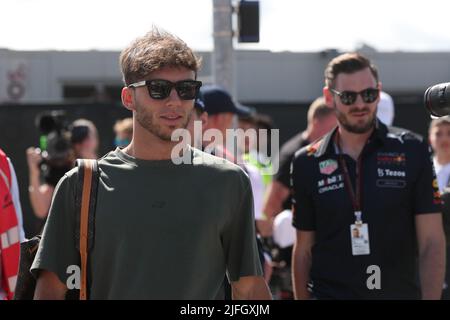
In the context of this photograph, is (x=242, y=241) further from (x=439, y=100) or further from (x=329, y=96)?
(x=329, y=96)

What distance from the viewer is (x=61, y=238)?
131 inches

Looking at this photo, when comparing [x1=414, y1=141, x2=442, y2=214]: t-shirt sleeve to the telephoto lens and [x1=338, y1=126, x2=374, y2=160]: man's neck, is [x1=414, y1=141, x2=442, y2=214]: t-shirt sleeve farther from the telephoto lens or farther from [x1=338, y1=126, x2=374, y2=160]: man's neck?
the telephoto lens

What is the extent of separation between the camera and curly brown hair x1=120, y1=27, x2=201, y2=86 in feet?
11.2

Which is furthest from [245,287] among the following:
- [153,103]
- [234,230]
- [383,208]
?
[383,208]

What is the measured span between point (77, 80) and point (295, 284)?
15.9 meters

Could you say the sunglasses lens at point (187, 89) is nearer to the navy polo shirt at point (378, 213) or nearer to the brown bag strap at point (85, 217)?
the brown bag strap at point (85, 217)

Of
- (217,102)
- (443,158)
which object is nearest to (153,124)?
(217,102)

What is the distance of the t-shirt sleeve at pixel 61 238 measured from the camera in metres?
3.30

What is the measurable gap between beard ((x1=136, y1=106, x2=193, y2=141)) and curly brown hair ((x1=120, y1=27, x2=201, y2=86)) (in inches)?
4.9

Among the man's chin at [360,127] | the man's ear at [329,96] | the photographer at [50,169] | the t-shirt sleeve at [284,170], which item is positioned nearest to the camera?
the man's chin at [360,127]

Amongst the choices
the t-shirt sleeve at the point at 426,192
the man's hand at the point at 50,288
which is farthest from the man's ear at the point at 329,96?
the man's hand at the point at 50,288

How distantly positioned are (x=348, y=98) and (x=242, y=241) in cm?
193

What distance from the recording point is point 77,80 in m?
20.4
